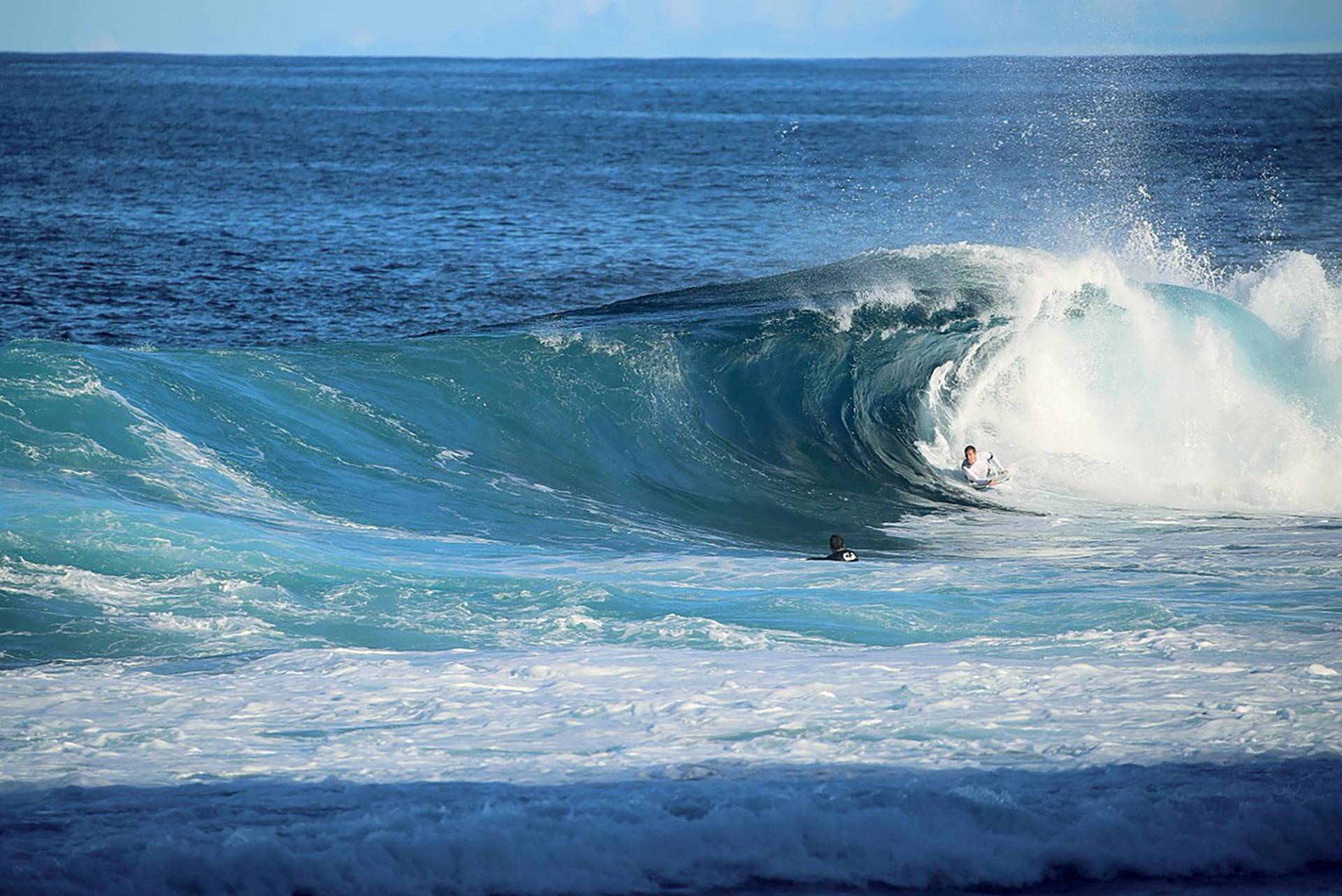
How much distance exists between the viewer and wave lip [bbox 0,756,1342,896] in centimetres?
635

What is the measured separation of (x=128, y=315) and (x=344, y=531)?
48.4ft

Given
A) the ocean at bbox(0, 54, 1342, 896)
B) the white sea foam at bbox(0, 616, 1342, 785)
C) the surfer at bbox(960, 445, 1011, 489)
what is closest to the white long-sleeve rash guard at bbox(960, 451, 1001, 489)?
the surfer at bbox(960, 445, 1011, 489)

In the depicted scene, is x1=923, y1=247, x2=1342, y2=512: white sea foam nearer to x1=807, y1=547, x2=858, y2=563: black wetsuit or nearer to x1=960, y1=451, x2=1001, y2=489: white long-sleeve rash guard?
x1=960, y1=451, x2=1001, y2=489: white long-sleeve rash guard

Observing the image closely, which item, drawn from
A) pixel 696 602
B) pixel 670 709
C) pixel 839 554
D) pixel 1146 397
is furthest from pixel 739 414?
pixel 670 709

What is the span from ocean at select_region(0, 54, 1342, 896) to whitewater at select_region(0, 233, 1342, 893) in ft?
0.13

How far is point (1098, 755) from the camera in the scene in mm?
7336

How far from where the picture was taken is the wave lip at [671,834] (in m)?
6.35

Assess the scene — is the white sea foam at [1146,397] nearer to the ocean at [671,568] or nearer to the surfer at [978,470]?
the ocean at [671,568]

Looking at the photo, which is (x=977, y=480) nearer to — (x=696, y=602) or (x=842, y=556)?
(x=842, y=556)

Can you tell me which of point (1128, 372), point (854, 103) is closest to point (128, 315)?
point (1128, 372)

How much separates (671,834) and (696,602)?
153 inches

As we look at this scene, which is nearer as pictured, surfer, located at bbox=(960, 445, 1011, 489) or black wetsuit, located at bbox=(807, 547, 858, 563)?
black wetsuit, located at bbox=(807, 547, 858, 563)

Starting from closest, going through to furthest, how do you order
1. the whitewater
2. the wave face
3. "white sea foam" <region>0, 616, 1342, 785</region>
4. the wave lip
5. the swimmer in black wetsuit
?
the wave lip < the whitewater < "white sea foam" <region>0, 616, 1342, 785</region> < the swimmer in black wetsuit < the wave face

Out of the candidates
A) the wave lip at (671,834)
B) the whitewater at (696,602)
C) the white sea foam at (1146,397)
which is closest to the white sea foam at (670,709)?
the whitewater at (696,602)
